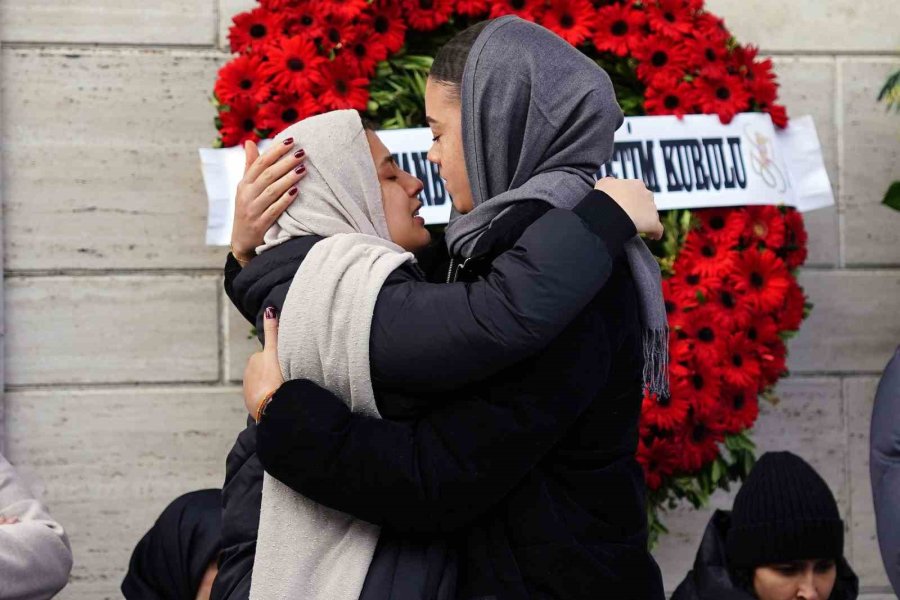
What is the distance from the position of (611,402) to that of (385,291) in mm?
423

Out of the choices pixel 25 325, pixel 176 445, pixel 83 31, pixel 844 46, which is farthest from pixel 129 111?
pixel 844 46

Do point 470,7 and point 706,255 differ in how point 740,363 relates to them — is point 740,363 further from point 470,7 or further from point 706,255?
point 470,7

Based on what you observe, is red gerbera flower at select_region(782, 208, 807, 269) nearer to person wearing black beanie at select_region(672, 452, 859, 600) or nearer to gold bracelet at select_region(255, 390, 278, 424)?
person wearing black beanie at select_region(672, 452, 859, 600)

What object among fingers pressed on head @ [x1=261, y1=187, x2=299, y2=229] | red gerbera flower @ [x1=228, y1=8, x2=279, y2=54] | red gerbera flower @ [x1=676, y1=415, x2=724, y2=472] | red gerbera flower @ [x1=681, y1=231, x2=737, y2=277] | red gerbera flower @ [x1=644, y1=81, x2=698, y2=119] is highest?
fingers pressed on head @ [x1=261, y1=187, x2=299, y2=229]

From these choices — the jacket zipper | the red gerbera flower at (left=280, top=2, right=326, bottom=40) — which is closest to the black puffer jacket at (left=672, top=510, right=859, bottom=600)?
the jacket zipper

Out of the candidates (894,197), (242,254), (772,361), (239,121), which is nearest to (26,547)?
(242,254)

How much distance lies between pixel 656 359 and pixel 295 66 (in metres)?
2.07

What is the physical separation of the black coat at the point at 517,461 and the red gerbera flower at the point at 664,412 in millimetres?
1747

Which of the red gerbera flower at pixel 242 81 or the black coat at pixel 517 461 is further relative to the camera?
the red gerbera flower at pixel 242 81

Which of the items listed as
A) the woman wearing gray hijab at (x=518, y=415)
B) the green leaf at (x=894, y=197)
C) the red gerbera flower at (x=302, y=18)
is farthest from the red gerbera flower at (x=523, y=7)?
the woman wearing gray hijab at (x=518, y=415)

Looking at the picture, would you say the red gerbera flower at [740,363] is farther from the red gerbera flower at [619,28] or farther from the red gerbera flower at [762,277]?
the red gerbera flower at [619,28]

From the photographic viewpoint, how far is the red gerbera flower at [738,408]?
3.91m

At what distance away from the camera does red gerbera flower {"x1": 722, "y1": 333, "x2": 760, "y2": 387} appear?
3873mm

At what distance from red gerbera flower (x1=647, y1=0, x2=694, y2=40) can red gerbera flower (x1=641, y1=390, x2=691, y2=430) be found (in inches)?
47.2
